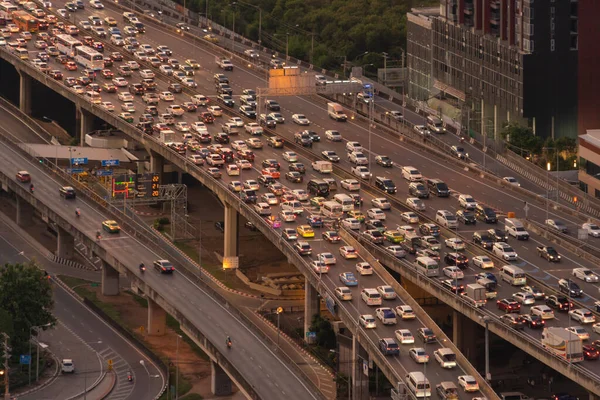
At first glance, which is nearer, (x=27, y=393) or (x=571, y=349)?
(x=571, y=349)

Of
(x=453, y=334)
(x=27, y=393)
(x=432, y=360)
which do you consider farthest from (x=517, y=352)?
(x=27, y=393)

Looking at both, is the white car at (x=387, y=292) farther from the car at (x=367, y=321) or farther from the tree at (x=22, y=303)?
the tree at (x=22, y=303)

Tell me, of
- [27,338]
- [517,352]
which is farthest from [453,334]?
[27,338]

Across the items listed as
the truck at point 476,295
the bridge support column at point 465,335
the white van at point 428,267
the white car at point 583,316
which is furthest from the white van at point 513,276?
the white car at point 583,316

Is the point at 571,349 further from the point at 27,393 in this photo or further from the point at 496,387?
the point at 27,393

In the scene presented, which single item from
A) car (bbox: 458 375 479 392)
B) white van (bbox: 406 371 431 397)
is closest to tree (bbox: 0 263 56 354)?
white van (bbox: 406 371 431 397)
